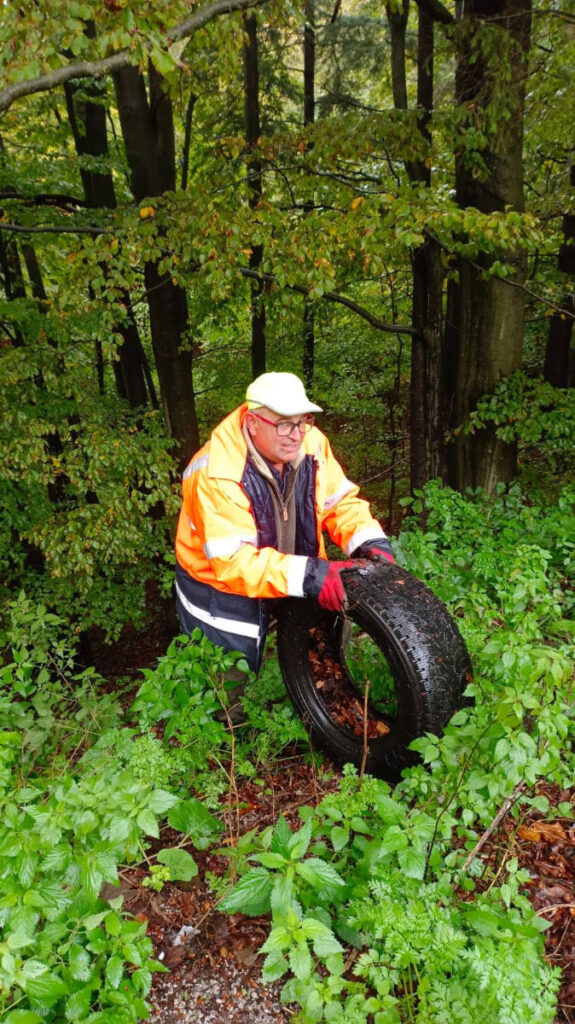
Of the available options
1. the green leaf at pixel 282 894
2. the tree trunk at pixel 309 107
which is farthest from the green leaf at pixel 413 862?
the tree trunk at pixel 309 107

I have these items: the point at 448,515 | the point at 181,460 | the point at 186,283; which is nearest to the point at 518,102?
the point at 186,283

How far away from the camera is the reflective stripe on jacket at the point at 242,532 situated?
271cm

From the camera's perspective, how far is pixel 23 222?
640cm

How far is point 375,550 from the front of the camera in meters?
3.08

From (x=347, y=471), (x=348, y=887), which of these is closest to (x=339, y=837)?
(x=348, y=887)

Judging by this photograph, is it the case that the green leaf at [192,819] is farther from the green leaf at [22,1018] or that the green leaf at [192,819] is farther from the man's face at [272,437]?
the man's face at [272,437]

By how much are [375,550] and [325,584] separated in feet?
1.74

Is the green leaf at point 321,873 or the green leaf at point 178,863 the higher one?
the green leaf at point 321,873

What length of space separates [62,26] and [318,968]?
185 inches

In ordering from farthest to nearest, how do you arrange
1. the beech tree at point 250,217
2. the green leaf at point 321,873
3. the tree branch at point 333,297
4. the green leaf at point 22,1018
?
the tree branch at point 333,297, the beech tree at point 250,217, the green leaf at point 321,873, the green leaf at point 22,1018

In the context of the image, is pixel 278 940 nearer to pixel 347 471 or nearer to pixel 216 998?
→ pixel 216 998

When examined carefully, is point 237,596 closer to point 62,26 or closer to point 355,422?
point 62,26

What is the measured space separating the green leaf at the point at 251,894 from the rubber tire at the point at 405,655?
922mm

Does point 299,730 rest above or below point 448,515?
below
